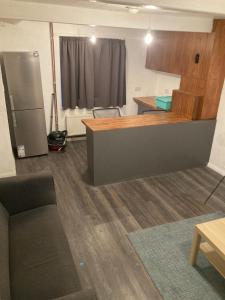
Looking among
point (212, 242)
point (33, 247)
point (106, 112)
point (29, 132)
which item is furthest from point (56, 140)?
point (212, 242)

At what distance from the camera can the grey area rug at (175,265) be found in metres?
2.02

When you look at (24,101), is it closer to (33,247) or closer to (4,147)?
(4,147)

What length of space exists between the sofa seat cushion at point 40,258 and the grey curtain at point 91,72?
3.06 metres

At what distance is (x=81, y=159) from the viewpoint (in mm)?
4410

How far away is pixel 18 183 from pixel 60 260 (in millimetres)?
889

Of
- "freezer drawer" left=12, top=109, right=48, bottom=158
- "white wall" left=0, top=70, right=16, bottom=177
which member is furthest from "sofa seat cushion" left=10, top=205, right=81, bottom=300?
"freezer drawer" left=12, top=109, right=48, bottom=158

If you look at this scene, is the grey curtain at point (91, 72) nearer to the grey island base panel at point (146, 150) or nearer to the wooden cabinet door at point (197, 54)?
the wooden cabinet door at point (197, 54)

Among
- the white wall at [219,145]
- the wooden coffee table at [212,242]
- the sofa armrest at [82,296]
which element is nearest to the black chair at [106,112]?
the white wall at [219,145]

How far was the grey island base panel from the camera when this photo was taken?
3.37 meters

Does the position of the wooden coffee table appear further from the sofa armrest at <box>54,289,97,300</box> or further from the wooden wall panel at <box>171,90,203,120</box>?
the wooden wall panel at <box>171,90,203,120</box>

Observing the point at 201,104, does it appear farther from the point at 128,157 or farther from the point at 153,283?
the point at 153,283

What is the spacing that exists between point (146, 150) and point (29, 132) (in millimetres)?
2146

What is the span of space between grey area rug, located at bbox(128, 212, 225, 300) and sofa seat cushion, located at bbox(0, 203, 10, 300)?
4.02 ft

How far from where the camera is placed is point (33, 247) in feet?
6.24
